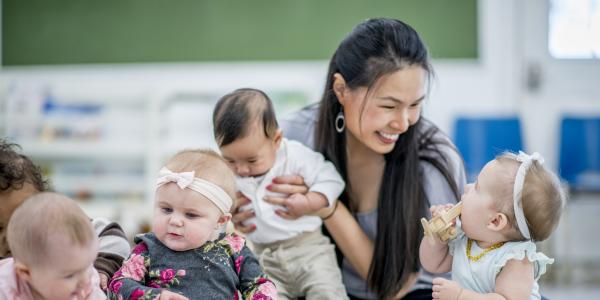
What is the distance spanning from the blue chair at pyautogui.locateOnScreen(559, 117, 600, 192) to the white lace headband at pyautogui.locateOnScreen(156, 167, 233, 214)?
3902 mm

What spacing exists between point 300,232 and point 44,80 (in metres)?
4.02

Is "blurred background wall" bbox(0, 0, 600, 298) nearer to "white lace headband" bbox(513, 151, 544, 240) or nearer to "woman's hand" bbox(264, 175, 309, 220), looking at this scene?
"woman's hand" bbox(264, 175, 309, 220)

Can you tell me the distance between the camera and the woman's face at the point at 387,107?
75.9 inches

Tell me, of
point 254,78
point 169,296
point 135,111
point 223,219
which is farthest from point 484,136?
point 169,296

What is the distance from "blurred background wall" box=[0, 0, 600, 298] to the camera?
16.9ft

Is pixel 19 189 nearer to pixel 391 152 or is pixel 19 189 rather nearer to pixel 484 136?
pixel 391 152

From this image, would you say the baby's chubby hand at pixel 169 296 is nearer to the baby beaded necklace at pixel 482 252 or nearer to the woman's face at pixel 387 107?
the baby beaded necklace at pixel 482 252

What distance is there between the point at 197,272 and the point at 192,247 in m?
0.06

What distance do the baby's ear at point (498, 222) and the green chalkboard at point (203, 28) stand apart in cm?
382

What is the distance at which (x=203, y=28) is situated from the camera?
211 inches

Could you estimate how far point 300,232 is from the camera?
200 centimetres

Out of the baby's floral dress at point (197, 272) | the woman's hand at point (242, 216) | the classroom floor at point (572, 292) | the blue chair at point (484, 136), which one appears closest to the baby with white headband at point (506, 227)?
the baby's floral dress at point (197, 272)

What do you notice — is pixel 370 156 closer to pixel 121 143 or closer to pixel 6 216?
pixel 6 216

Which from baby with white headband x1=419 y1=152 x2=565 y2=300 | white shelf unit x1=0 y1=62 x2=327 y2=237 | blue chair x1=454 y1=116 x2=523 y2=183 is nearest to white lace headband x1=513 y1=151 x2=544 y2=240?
baby with white headband x1=419 y1=152 x2=565 y2=300
